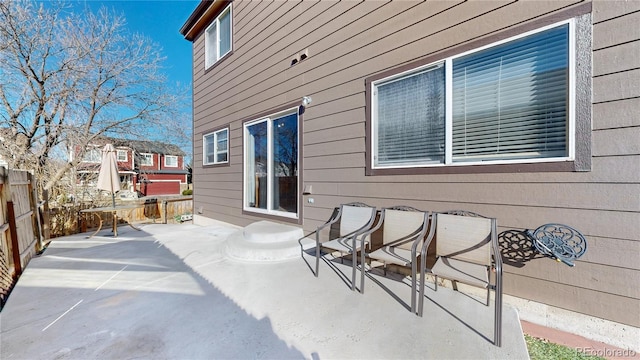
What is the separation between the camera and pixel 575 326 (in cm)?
208

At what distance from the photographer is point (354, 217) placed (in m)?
3.38

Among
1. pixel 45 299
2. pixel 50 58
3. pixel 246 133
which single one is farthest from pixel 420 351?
pixel 50 58

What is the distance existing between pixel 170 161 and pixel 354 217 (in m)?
30.6

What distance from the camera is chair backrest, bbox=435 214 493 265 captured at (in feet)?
7.66

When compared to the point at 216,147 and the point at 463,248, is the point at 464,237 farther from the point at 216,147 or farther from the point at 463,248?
the point at 216,147

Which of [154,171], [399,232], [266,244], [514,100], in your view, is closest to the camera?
[514,100]

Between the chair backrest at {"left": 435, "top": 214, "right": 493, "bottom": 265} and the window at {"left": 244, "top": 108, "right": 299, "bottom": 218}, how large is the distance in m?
2.67

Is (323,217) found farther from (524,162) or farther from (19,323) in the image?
(19,323)

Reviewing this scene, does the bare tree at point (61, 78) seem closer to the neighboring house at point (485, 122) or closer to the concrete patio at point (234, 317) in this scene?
the concrete patio at point (234, 317)

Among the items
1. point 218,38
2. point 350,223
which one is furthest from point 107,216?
point 350,223

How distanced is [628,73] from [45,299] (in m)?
5.85

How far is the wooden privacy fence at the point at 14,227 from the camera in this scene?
2.92 meters

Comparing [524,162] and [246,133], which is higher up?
[246,133]

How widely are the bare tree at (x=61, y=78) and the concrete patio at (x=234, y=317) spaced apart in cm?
674
